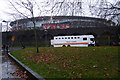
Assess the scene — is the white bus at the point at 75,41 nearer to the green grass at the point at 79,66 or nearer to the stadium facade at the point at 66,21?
the stadium facade at the point at 66,21

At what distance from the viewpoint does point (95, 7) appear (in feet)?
23.1

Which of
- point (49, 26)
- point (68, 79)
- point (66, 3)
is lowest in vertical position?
point (68, 79)

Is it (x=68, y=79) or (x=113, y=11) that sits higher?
(x=113, y=11)

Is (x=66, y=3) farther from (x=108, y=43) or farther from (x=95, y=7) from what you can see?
(x=108, y=43)

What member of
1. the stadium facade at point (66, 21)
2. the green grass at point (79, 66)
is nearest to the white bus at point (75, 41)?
the stadium facade at point (66, 21)

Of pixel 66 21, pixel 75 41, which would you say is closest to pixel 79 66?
pixel 75 41

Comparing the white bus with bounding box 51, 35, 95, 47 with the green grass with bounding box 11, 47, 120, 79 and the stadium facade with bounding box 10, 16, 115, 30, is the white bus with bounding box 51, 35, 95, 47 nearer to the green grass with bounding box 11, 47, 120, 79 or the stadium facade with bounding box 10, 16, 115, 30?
the stadium facade with bounding box 10, 16, 115, 30

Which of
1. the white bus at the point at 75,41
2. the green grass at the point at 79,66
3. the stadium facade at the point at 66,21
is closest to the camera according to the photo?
the green grass at the point at 79,66

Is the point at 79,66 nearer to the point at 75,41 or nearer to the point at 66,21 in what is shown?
the point at 75,41

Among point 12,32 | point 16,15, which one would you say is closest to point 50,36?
point 12,32

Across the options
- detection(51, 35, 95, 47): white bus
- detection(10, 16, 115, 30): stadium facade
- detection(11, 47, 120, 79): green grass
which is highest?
detection(10, 16, 115, 30): stadium facade

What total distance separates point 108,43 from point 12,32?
3571cm

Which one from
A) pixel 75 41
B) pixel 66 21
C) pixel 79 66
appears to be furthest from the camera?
pixel 66 21

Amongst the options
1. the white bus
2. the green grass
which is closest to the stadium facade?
the green grass
